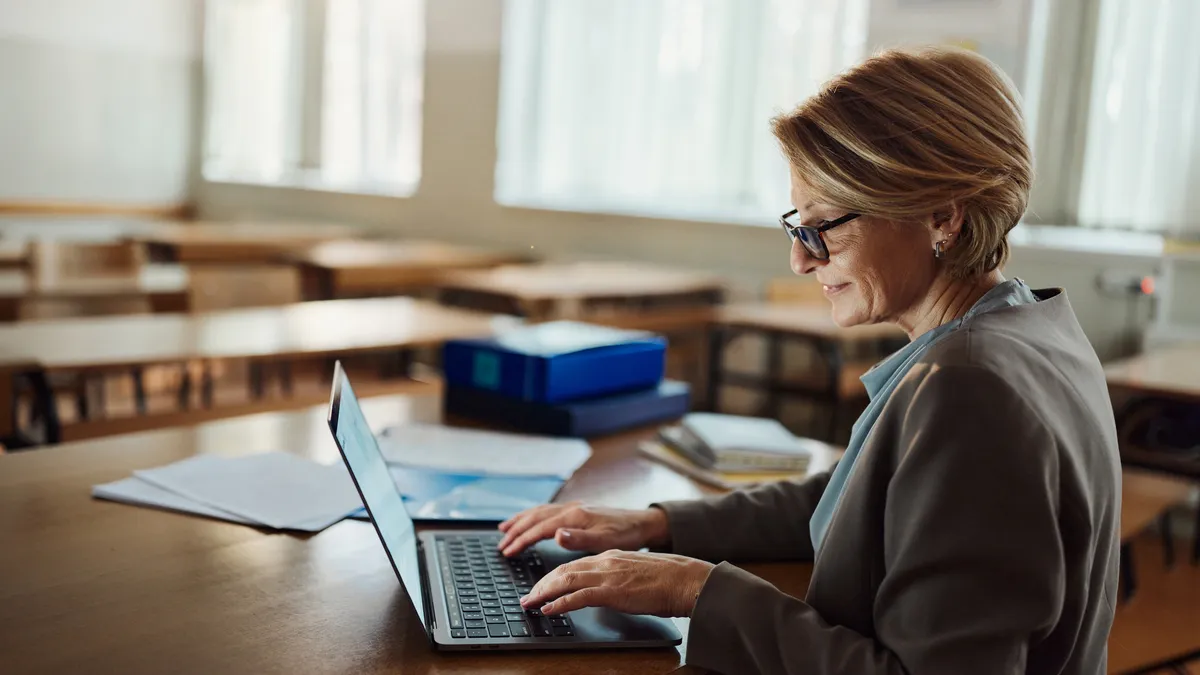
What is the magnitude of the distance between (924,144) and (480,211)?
19.6ft

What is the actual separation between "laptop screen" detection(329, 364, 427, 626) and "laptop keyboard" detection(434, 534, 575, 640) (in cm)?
4

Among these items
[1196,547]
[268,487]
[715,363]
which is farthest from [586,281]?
[268,487]

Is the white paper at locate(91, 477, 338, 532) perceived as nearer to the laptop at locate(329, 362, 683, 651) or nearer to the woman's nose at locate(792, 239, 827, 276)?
the laptop at locate(329, 362, 683, 651)

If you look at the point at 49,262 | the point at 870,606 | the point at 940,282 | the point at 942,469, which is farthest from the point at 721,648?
the point at 49,262

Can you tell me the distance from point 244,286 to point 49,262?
2.92 ft

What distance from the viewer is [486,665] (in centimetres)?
100

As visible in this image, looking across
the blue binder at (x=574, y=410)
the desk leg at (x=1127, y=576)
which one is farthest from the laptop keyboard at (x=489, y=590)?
the desk leg at (x=1127, y=576)

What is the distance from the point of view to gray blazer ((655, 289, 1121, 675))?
33.9 inches

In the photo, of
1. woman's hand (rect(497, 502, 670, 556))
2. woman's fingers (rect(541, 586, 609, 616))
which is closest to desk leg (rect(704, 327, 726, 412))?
woman's hand (rect(497, 502, 670, 556))

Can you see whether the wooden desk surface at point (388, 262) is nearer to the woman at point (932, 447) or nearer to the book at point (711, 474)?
the book at point (711, 474)

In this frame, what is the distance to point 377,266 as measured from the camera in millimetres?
5387

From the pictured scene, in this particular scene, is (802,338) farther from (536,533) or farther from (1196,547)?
(536,533)

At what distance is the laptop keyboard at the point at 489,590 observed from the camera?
107 centimetres

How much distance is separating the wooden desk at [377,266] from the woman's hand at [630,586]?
4393 mm
